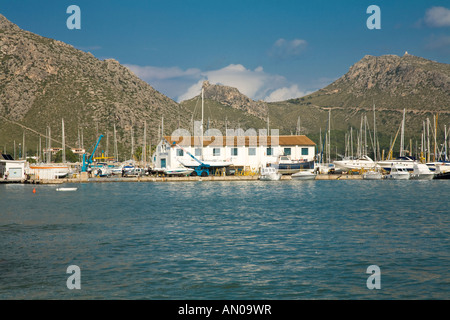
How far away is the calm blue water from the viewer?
1658cm

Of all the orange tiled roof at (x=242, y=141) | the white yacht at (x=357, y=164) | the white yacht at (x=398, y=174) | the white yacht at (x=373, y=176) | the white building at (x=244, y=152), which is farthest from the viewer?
the white yacht at (x=357, y=164)

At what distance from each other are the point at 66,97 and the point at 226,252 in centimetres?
13876

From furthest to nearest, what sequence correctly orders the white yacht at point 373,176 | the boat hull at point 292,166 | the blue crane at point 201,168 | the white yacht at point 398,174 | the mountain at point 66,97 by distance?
the mountain at point 66,97 → the blue crane at point 201,168 → the boat hull at point 292,166 → the white yacht at point 373,176 → the white yacht at point 398,174

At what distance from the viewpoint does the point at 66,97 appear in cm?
14912

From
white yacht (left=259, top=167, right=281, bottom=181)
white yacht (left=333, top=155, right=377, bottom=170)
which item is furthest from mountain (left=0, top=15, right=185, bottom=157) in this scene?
white yacht (left=333, top=155, right=377, bottom=170)

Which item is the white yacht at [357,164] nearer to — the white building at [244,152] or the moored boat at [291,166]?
the white building at [244,152]

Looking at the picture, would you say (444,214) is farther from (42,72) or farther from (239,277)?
(42,72)

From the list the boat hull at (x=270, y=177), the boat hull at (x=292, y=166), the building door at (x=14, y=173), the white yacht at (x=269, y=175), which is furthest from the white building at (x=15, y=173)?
the boat hull at (x=292, y=166)

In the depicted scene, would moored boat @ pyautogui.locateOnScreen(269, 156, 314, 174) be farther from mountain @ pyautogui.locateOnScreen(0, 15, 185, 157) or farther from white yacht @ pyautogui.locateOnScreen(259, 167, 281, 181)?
mountain @ pyautogui.locateOnScreen(0, 15, 185, 157)

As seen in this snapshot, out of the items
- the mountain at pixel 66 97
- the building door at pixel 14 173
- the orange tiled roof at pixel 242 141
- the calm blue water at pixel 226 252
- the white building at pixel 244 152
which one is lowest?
the calm blue water at pixel 226 252

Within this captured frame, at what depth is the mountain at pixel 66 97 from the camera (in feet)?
461

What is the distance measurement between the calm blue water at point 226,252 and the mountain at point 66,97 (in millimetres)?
104670

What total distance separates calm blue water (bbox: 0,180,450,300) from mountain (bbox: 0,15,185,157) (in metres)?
105
